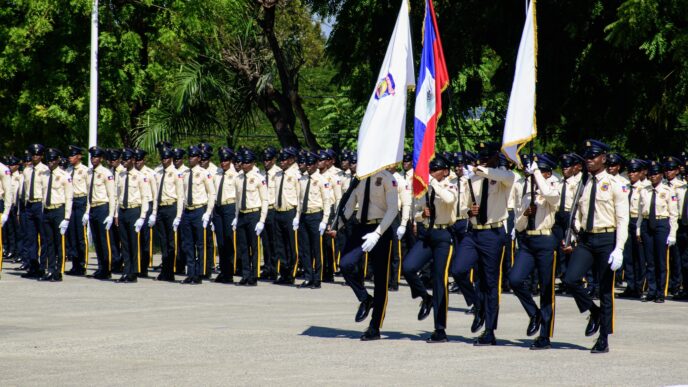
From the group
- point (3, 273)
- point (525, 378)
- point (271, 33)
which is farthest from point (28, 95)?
Result: point (525, 378)

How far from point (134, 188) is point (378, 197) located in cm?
824

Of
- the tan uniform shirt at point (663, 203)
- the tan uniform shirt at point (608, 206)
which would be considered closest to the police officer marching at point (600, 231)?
the tan uniform shirt at point (608, 206)

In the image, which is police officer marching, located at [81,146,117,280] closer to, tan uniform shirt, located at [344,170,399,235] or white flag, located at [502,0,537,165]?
tan uniform shirt, located at [344,170,399,235]

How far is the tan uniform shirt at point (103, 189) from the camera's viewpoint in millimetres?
19109

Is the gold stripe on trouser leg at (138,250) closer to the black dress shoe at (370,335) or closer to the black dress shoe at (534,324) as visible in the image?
the black dress shoe at (370,335)

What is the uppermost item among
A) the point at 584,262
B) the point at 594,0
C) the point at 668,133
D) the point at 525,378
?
the point at 594,0

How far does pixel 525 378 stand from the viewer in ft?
30.4

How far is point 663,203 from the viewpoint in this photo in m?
17.5

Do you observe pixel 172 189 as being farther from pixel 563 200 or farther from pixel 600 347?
pixel 600 347

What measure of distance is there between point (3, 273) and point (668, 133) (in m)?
12.9

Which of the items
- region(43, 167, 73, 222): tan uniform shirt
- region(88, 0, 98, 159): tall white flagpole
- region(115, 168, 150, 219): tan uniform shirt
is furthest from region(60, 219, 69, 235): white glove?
region(88, 0, 98, 159): tall white flagpole

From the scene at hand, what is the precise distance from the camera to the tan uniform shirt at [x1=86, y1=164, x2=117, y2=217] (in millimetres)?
19109

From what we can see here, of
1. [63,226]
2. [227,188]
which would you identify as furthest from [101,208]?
[227,188]

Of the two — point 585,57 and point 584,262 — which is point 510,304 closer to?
point 584,262
